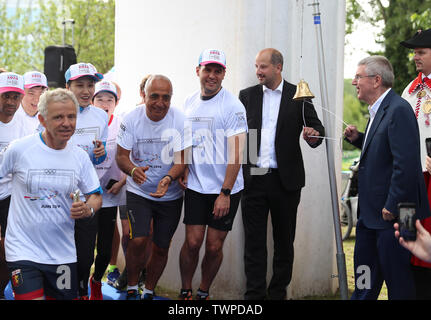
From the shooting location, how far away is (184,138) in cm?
559

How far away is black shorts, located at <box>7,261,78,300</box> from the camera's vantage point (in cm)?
402

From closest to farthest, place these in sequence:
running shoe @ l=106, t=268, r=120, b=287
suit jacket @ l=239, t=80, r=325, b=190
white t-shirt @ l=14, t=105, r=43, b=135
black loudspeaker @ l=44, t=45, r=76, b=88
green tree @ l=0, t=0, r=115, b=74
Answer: white t-shirt @ l=14, t=105, r=43, b=135
suit jacket @ l=239, t=80, r=325, b=190
running shoe @ l=106, t=268, r=120, b=287
black loudspeaker @ l=44, t=45, r=76, b=88
green tree @ l=0, t=0, r=115, b=74

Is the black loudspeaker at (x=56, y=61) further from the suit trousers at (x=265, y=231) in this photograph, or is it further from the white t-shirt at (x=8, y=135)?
the suit trousers at (x=265, y=231)

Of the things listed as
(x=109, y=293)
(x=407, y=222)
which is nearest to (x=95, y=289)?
(x=109, y=293)

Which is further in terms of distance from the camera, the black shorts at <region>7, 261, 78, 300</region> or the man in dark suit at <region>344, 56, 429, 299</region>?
the man in dark suit at <region>344, 56, 429, 299</region>

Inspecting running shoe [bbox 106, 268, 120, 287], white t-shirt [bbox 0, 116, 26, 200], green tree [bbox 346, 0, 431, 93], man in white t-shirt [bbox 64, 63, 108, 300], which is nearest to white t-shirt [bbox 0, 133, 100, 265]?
man in white t-shirt [bbox 64, 63, 108, 300]

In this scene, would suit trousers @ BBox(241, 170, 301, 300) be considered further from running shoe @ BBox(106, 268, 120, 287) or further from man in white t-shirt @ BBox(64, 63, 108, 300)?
running shoe @ BBox(106, 268, 120, 287)

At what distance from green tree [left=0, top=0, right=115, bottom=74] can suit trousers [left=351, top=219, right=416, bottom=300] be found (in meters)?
25.1

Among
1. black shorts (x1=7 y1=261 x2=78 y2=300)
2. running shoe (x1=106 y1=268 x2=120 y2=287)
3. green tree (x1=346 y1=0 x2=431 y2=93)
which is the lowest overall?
running shoe (x1=106 y1=268 x2=120 y2=287)

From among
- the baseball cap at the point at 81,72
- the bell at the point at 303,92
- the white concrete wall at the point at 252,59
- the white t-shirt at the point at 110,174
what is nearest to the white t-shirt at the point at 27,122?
the baseball cap at the point at 81,72

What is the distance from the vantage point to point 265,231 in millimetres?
5855

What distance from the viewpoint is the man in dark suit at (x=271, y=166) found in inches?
227

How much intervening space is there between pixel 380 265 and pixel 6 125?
3.44m
